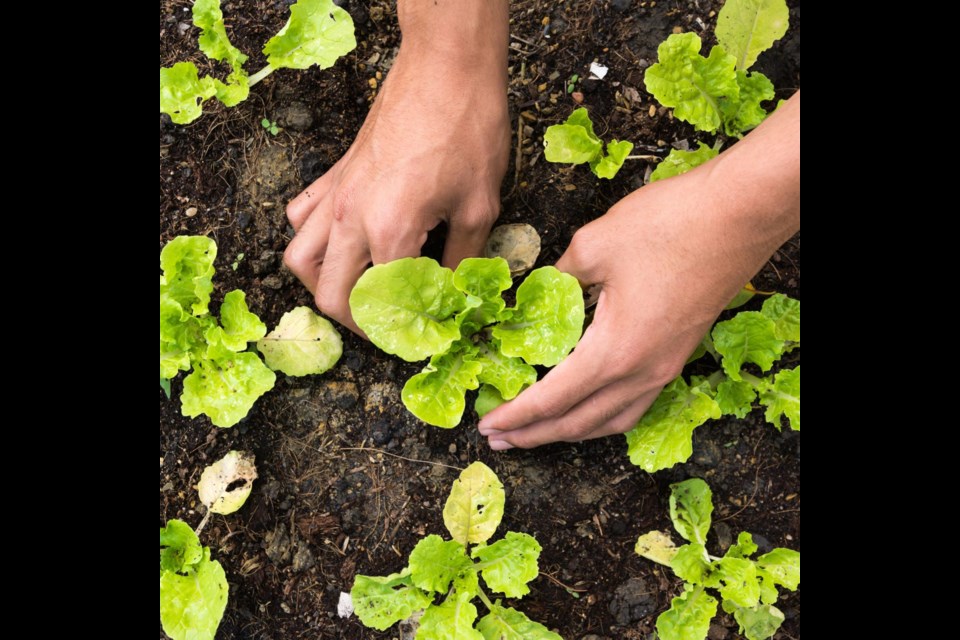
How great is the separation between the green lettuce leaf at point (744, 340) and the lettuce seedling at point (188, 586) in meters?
1.45

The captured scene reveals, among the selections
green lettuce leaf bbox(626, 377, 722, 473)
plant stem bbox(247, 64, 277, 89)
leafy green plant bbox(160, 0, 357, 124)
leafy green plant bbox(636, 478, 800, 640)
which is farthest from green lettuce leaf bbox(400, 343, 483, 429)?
plant stem bbox(247, 64, 277, 89)

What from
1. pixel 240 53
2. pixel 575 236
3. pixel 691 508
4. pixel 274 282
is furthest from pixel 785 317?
pixel 240 53

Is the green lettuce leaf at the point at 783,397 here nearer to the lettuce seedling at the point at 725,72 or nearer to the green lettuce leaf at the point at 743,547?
the green lettuce leaf at the point at 743,547

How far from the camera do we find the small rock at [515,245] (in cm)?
219

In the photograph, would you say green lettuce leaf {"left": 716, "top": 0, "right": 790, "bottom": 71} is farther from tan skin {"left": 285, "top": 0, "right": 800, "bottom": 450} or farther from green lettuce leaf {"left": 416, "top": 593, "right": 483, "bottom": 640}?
green lettuce leaf {"left": 416, "top": 593, "right": 483, "bottom": 640}

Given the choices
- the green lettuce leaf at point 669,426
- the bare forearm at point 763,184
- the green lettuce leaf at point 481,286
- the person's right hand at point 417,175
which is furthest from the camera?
the green lettuce leaf at point 669,426

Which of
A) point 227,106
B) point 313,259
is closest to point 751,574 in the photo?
point 313,259

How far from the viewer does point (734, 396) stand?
6.93ft

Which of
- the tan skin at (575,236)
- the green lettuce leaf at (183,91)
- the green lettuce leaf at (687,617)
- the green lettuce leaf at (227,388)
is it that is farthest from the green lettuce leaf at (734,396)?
the green lettuce leaf at (183,91)

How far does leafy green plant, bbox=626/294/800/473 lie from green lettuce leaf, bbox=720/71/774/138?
50 centimetres

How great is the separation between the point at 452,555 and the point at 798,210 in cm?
118

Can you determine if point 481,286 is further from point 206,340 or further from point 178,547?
point 178,547

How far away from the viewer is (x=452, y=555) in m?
2.03

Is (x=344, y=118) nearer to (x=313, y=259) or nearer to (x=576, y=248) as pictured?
(x=313, y=259)
